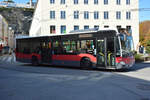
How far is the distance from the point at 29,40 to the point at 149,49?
17093mm

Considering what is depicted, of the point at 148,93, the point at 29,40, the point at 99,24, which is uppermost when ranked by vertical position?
the point at 99,24

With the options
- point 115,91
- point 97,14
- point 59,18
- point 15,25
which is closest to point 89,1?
point 97,14

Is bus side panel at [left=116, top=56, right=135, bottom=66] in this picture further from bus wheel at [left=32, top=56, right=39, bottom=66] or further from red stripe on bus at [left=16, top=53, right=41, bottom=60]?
bus wheel at [left=32, top=56, right=39, bottom=66]

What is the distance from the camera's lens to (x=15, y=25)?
10119 centimetres

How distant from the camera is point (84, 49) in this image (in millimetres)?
14070

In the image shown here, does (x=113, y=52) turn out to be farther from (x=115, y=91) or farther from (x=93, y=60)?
(x=115, y=91)

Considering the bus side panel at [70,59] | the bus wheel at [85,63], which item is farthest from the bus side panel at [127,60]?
the bus wheel at [85,63]

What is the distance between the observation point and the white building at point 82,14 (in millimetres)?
43625

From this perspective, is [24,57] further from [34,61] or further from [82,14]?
[82,14]

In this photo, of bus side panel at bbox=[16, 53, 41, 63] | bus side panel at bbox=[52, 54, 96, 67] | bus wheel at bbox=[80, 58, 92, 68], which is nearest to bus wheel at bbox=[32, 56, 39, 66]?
bus side panel at bbox=[16, 53, 41, 63]

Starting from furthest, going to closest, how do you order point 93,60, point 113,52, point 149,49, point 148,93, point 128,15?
point 128,15
point 149,49
point 93,60
point 113,52
point 148,93

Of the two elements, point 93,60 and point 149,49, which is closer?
point 93,60

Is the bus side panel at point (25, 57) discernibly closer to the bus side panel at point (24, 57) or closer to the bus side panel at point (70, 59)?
the bus side panel at point (24, 57)

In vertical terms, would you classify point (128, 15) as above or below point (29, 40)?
above
